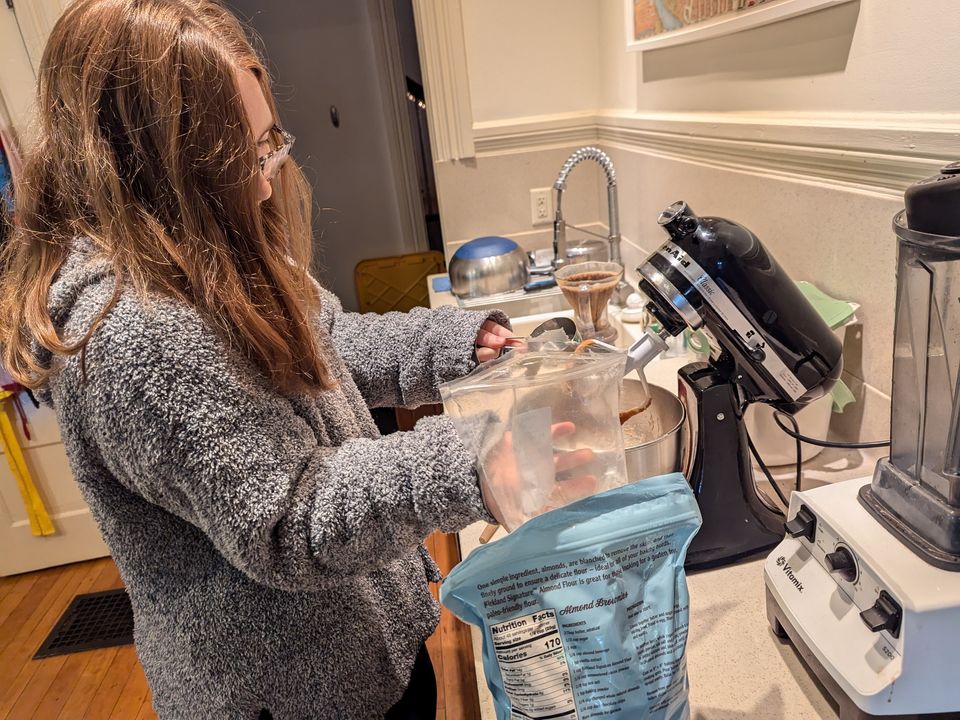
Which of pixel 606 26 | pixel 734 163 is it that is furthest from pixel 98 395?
pixel 606 26

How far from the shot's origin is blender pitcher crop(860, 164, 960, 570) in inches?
18.4

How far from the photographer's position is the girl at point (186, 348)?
1.53 feet

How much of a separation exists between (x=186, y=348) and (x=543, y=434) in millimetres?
286

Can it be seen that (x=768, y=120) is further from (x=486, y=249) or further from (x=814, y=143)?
(x=486, y=249)

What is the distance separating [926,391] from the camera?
545mm

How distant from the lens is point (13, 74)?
1.78 m

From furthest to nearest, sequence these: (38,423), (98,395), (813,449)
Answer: (38,423)
(813,449)
(98,395)

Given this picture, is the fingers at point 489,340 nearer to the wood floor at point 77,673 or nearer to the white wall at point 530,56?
the wood floor at point 77,673

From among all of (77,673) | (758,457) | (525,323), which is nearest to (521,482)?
(758,457)

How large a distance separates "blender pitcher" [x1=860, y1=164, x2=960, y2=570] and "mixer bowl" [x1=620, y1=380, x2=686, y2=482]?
0.62ft

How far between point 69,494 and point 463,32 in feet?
6.61

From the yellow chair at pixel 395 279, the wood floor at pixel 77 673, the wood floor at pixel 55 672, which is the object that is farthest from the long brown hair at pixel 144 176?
the yellow chair at pixel 395 279

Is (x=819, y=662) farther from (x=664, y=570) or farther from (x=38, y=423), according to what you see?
(x=38, y=423)

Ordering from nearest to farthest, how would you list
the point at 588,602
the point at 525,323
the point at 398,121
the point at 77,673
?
1. the point at 588,602
2. the point at 525,323
3. the point at 77,673
4. the point at 398,121
